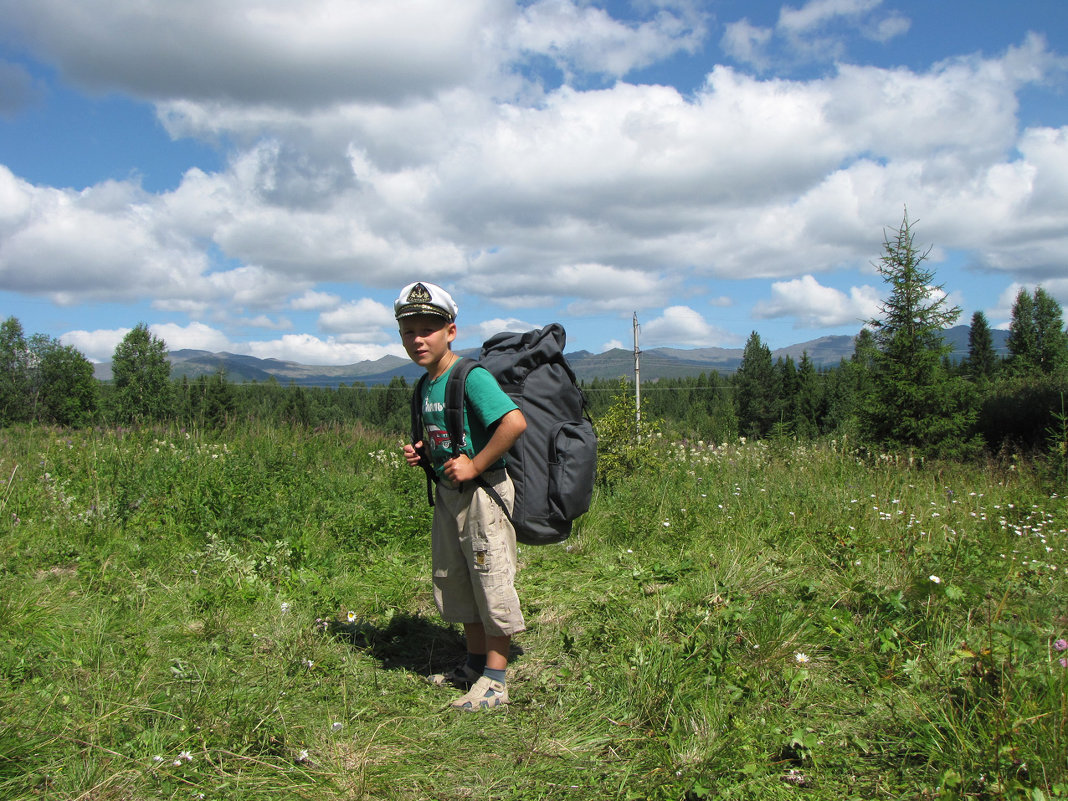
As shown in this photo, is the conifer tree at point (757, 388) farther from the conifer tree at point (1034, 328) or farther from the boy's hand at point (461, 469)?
the boy's hand at point (461, 469)

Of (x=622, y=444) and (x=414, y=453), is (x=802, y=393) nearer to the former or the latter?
(x=622, y=444)

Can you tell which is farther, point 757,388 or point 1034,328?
point 1034,328

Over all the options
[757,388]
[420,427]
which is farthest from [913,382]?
[757,388]

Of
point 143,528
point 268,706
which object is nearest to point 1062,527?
point 268,706

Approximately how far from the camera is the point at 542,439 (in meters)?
3.11

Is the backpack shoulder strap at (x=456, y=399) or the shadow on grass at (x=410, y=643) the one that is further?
the shadow on grass at (x=410, y=643)

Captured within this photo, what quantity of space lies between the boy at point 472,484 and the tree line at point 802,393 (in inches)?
238

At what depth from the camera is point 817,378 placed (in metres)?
71.0

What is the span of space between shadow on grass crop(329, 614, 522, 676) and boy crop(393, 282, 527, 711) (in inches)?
21.5

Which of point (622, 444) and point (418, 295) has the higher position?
point (418, 295)

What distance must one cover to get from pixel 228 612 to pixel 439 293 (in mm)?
2446

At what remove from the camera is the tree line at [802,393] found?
14.1 metres

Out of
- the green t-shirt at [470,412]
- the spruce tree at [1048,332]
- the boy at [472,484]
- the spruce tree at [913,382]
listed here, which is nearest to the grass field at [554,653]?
the boy at [472,484]

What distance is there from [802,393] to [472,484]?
2740 inches
